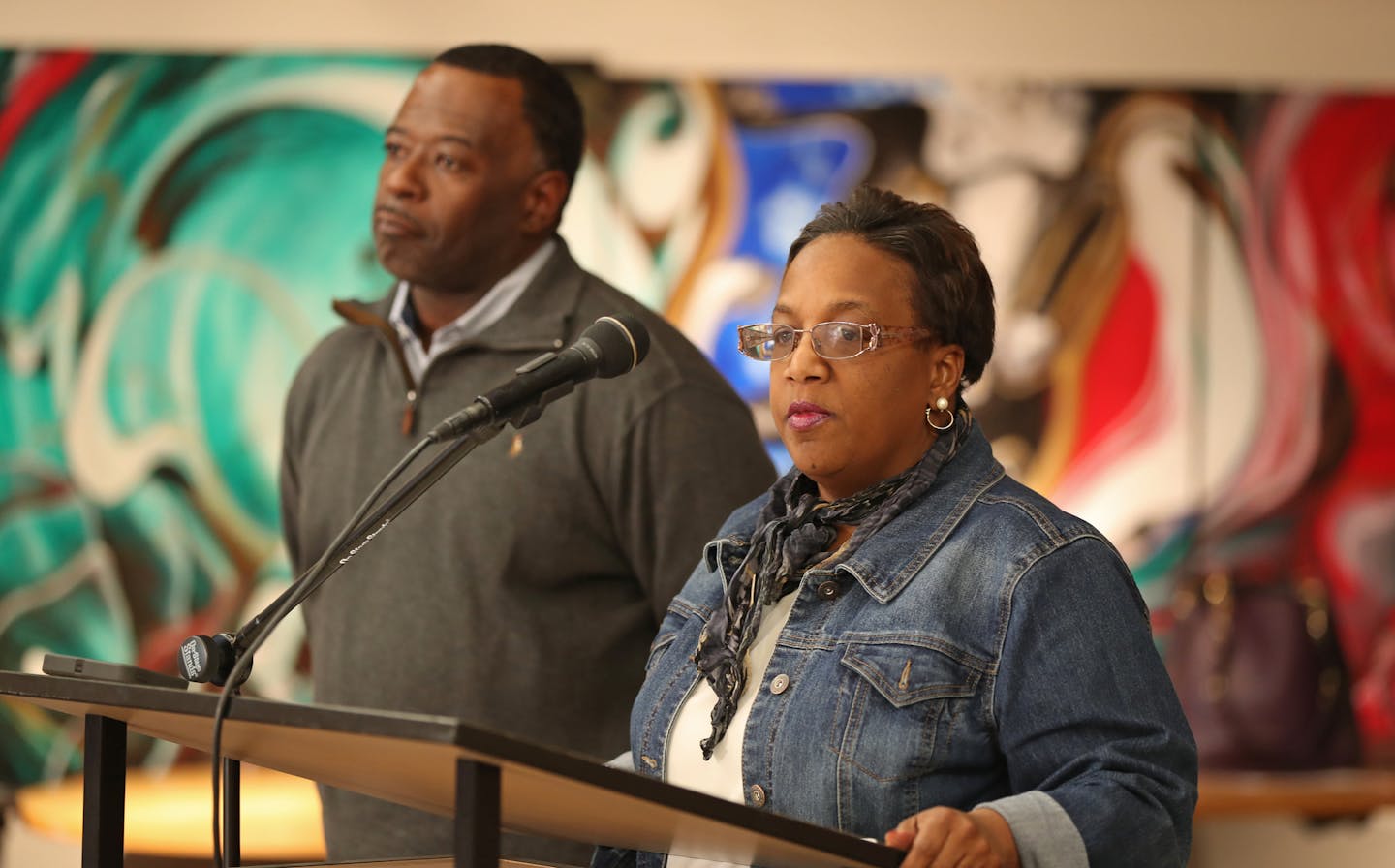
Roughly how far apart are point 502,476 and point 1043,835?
1136 mm

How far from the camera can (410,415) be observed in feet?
8.00

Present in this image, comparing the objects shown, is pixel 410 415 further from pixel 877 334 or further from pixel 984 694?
pixel 984 694

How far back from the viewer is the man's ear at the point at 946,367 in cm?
169

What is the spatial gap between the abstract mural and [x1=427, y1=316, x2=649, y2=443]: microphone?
2.67 m

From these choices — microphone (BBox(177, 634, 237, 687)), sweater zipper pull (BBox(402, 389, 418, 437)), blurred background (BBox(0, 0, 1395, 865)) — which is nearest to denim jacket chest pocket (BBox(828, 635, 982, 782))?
microphone (BBox(177, 634, 237, 687))

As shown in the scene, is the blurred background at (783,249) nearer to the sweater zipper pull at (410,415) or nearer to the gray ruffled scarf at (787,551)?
the sweater zipper pull at (410,415)

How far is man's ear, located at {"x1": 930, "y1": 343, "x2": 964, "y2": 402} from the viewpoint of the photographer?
1.69 m

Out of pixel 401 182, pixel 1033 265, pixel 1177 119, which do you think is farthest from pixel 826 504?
pixel 1177 119

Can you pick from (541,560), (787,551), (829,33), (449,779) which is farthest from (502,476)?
(829,33)

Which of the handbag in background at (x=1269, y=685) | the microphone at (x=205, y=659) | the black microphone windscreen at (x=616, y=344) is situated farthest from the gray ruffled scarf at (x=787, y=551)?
the handbag in background at (x=1269, y=685)

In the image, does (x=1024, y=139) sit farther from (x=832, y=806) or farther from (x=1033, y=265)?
(x=832, y=806)

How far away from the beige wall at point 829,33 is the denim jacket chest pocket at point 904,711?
3025 millimetres

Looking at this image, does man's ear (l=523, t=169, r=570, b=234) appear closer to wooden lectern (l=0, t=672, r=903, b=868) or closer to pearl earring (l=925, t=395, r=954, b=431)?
pearl earring (l=925, t=395, r=954, b=431)

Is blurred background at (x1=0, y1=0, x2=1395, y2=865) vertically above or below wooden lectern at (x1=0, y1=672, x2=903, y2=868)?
above
